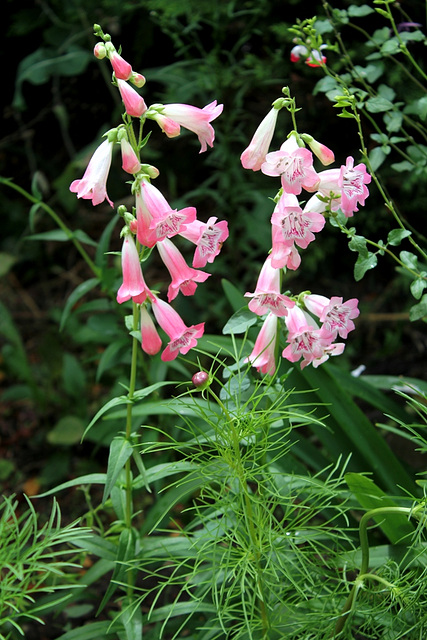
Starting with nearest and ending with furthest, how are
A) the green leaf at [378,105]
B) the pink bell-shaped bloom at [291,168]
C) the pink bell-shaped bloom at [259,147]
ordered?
the pink bell-shaped bloom at [291,168], the pink bell-shaped bloom at [259,147], the green leaf at [378,105]

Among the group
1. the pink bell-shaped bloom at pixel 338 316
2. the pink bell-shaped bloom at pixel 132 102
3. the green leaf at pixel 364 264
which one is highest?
the pink bell-shaped bloom at pixel 132 102

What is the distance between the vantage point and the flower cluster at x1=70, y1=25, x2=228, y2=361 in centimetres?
117

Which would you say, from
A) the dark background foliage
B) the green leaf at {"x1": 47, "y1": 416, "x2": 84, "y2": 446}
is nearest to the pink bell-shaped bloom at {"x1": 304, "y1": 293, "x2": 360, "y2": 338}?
the dark background foliage

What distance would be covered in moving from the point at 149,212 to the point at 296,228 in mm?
252

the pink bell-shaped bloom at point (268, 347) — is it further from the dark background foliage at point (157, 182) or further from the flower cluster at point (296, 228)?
the dark background foliage at point (157, 182)

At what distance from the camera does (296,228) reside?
1.14m

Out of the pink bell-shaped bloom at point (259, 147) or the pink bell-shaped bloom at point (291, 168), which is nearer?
the pink bell-shaped bloom at point (291, 168)

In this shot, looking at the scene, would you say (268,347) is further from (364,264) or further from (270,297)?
(364,264)

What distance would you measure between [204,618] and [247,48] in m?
2.13

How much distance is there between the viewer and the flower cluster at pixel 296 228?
1.12 metres

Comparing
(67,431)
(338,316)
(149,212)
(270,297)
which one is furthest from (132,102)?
(67,431)

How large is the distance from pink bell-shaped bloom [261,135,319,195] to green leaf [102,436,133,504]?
1.82 ft

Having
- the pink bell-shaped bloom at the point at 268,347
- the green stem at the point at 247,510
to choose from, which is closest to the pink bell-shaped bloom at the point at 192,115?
the pink bell-shaped bloom at the point at 268,347

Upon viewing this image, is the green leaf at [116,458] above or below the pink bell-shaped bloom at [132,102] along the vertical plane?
below
